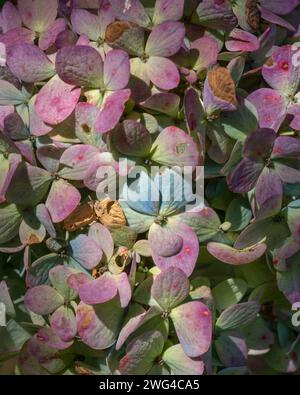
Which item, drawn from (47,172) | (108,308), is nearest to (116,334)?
(108,308)

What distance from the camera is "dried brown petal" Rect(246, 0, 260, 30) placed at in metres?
0.52

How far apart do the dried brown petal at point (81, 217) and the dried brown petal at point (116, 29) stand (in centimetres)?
11

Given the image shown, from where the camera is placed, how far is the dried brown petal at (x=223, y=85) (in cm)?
46

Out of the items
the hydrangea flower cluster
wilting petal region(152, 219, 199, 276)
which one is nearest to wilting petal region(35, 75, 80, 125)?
the hydrangea flower cluster

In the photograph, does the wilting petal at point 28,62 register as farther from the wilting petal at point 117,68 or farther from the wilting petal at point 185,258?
the wilting petal at point 185,258

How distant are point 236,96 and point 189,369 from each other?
19cm

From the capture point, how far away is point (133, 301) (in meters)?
0.47

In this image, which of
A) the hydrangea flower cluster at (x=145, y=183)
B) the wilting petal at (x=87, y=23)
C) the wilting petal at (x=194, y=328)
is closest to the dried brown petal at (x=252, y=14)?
the hydrangea flower cluster at (x=145, y=183)

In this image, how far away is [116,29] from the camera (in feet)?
1.55

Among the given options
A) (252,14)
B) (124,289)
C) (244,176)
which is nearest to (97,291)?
(124,289)

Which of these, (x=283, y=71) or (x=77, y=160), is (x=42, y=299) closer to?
(x=77, y=160)

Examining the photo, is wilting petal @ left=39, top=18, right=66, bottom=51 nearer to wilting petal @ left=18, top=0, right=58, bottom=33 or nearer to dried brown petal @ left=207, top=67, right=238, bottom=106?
wilting petal @ left=18, top=0, right=58, bottom=33

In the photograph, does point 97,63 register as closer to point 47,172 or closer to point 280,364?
point 47,172

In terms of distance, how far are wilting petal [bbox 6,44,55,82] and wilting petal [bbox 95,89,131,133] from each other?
58 mm
